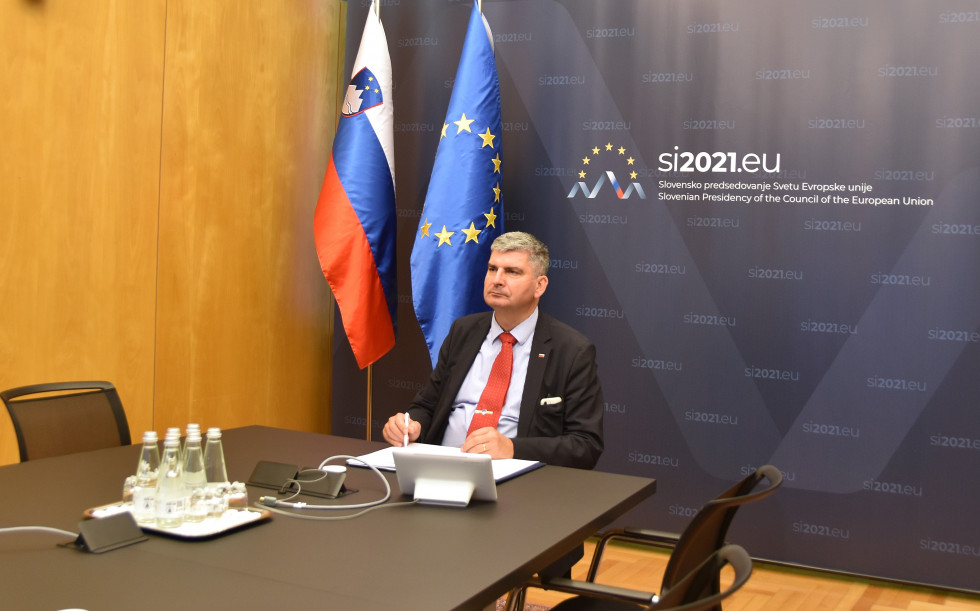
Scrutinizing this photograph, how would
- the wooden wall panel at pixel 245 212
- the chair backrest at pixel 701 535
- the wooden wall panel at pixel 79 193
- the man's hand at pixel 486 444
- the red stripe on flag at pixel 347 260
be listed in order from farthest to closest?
1. the red stripe on flag at pixel 347 260
2. the wooden wall panel at pixel 245 212
3. the wooden wall panel at pixel 79 193
4. the man's hand at pixel 486 444
5. the chair backrest at pixel 701 535

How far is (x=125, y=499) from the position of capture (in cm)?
193

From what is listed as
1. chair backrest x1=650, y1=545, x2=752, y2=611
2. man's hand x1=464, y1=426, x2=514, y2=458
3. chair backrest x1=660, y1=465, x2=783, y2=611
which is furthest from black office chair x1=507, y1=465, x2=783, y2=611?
man's hand x1=464, y1=426, x2=514, y2=458

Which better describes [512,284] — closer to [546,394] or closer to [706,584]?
[546,394]

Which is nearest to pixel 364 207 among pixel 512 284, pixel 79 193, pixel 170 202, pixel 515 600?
pixel 170 202

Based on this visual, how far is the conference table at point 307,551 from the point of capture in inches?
57.7

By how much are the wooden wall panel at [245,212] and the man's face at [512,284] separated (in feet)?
5.96

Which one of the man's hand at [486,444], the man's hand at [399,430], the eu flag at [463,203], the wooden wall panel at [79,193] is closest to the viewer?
the man's hand at [486,444]

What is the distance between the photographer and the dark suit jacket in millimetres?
2811

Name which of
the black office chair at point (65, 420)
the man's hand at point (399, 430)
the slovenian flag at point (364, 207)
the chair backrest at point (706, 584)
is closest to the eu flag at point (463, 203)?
the slovenian flag at point (364, 207)

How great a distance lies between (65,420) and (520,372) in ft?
4.74

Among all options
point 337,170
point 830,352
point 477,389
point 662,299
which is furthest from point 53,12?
point 830,352

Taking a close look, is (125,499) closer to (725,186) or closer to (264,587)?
(264,587)

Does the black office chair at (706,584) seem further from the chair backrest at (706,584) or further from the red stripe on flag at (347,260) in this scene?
the red stripe on flag at (347,260)

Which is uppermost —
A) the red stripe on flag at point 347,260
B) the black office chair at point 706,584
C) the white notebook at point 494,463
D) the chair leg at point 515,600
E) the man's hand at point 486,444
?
the red stripe on flag at point 347,260
